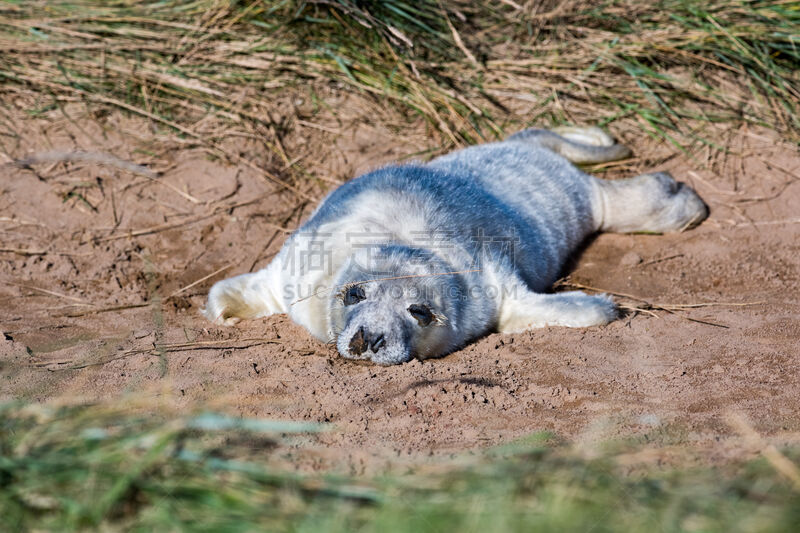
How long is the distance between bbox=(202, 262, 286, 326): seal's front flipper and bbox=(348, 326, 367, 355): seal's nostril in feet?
2.48

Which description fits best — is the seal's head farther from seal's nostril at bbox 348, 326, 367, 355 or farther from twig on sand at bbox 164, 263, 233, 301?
twig on sand at bbox 164, 263, 233, 301

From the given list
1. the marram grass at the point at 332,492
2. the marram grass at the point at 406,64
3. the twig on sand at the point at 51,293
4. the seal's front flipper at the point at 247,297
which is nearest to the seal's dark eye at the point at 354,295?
the seal's front flipper at the point at 247,297

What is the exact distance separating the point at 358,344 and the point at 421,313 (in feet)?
0.95

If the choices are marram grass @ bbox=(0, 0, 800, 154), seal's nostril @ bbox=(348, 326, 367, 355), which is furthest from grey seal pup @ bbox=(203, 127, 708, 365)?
marram grass @ bbox=(0, 0, 800, 154)

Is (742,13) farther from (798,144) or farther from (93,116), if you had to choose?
(93,116)

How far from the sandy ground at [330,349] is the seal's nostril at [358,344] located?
65 mm

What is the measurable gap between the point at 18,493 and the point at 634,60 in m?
4.59

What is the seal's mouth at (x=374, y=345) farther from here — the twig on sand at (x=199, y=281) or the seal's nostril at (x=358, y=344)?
the twig on sand at (x=199, y=281)

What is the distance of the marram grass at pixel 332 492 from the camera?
54.6 inches

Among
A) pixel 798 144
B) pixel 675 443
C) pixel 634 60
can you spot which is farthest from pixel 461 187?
pixel 798 144

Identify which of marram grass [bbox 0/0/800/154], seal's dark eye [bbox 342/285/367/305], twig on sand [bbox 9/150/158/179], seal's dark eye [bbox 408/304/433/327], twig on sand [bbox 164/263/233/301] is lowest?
twig on sand [bbox 164/263/233/301]

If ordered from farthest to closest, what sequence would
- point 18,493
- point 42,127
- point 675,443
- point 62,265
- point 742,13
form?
point 742,13
point 42,127
point 62,265
point 675,443
point 18,493

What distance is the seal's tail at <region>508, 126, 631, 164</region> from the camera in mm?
4609

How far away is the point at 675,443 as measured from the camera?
6.46ft
